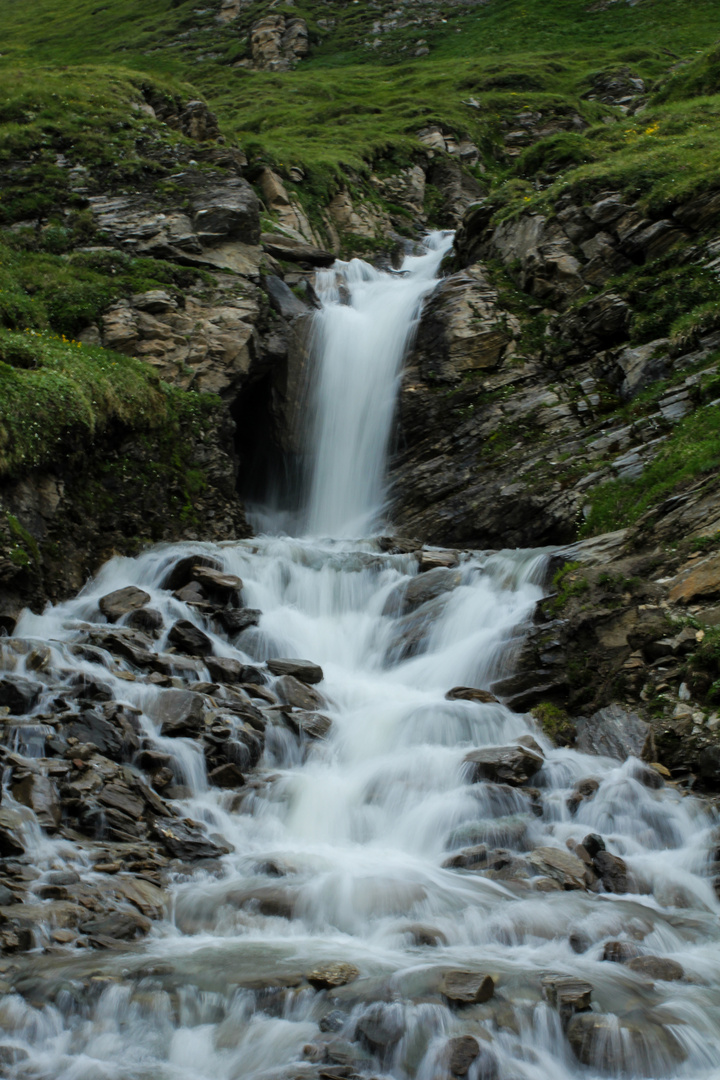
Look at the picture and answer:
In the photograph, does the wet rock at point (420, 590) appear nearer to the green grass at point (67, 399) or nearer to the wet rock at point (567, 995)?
the green grass at point (67, 399)

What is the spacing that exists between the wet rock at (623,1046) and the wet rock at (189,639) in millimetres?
8175

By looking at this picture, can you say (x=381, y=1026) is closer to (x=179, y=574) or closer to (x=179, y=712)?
(x=179, y=712)

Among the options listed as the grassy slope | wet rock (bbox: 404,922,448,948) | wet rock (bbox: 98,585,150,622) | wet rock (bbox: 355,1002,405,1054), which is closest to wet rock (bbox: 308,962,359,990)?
wet rock (bbox: 355,1002,405,1054)

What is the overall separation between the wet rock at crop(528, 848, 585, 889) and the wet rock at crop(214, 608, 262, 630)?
6.91 m

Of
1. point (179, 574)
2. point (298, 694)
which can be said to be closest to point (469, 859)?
point (298, 694)

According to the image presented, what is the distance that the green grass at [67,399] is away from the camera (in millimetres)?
13922

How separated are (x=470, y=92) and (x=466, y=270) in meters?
32.0

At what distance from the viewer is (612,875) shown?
7840 mm

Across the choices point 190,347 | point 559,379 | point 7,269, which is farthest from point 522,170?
point 7,269

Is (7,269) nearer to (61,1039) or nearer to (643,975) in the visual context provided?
(61,1039)

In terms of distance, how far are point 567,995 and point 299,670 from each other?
7294 millimetres

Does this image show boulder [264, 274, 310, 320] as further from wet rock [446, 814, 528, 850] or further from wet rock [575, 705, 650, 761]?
wet rock [446, 814, 528, 850]

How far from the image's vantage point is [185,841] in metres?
8.05

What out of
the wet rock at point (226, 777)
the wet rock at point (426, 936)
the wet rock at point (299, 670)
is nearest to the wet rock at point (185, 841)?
the wet rock at point (226, 777)
